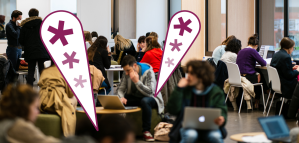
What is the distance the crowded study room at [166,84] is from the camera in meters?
2.01

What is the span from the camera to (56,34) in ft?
11.1

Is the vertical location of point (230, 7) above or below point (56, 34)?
above

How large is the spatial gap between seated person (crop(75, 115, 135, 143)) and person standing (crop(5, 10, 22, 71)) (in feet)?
21.2

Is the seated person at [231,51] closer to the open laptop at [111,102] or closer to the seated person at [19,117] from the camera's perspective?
the open laptop at [111,102]

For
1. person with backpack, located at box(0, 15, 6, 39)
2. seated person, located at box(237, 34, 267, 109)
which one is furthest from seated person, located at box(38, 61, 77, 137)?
person with backpack, located at box(0, 15, 6, 39)

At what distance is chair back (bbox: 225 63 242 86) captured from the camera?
245 inches

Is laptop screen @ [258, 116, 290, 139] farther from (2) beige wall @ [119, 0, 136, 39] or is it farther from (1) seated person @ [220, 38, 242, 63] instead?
(2) beige wall @ [119, 0, 136, 39]

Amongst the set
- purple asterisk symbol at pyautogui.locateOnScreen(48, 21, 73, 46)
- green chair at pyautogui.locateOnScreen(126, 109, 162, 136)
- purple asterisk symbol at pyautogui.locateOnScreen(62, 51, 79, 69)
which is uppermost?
purple asterisk symbol at pyautogui.locateOnScreen(48, 21, 73, 46)

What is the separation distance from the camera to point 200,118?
108 inches

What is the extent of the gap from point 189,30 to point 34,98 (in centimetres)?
256

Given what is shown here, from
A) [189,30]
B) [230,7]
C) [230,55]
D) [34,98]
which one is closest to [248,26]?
[230,7]

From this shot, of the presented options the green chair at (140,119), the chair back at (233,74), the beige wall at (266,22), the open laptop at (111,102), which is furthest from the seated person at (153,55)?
the beige wall at (266,22)

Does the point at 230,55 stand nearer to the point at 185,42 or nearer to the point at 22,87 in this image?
the point at 185,42

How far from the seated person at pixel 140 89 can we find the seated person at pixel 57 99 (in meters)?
0.68
